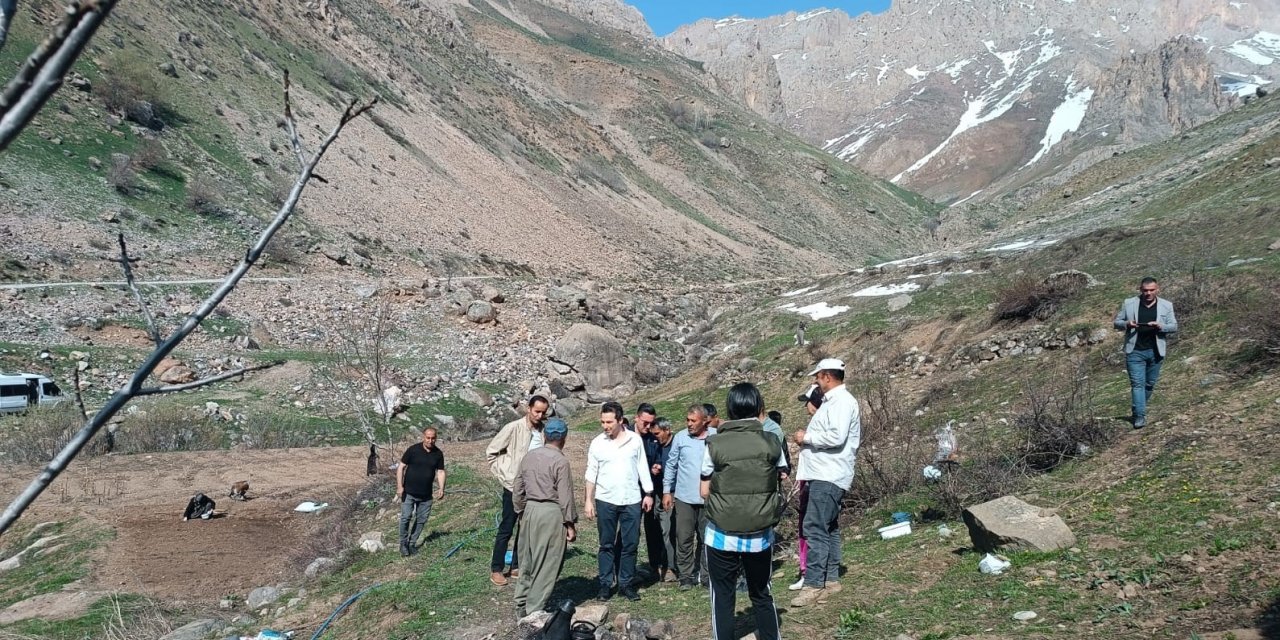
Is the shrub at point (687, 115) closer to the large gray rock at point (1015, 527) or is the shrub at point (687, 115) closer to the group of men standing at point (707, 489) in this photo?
the group of men standing at point (707, 489)

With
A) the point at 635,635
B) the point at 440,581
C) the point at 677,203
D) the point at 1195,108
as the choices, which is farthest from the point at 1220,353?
the point at 1195,108

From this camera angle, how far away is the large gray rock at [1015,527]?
Answer: 207 inches

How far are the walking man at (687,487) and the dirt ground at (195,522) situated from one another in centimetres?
608

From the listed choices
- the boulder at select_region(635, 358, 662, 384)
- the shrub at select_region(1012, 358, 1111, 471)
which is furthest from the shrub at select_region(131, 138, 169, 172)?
the shrub at select_region(1012, 358, 1111, 471)

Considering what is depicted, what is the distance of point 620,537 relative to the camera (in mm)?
6441

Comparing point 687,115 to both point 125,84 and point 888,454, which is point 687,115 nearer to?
point 125,84

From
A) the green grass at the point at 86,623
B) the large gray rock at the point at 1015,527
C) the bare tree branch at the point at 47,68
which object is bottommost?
the green grass at the point at 86,623

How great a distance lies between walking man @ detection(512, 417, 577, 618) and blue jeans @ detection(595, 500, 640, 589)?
0.41 meters

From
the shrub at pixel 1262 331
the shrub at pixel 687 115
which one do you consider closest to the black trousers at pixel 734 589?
the shrub at pixel 1262 331

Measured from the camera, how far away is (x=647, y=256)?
49.9 meters

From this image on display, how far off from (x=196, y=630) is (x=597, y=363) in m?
16.4

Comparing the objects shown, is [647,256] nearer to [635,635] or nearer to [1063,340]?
[1063,340]

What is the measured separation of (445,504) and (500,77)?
210 ft

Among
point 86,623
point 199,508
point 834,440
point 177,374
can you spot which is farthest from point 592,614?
point 177,374
